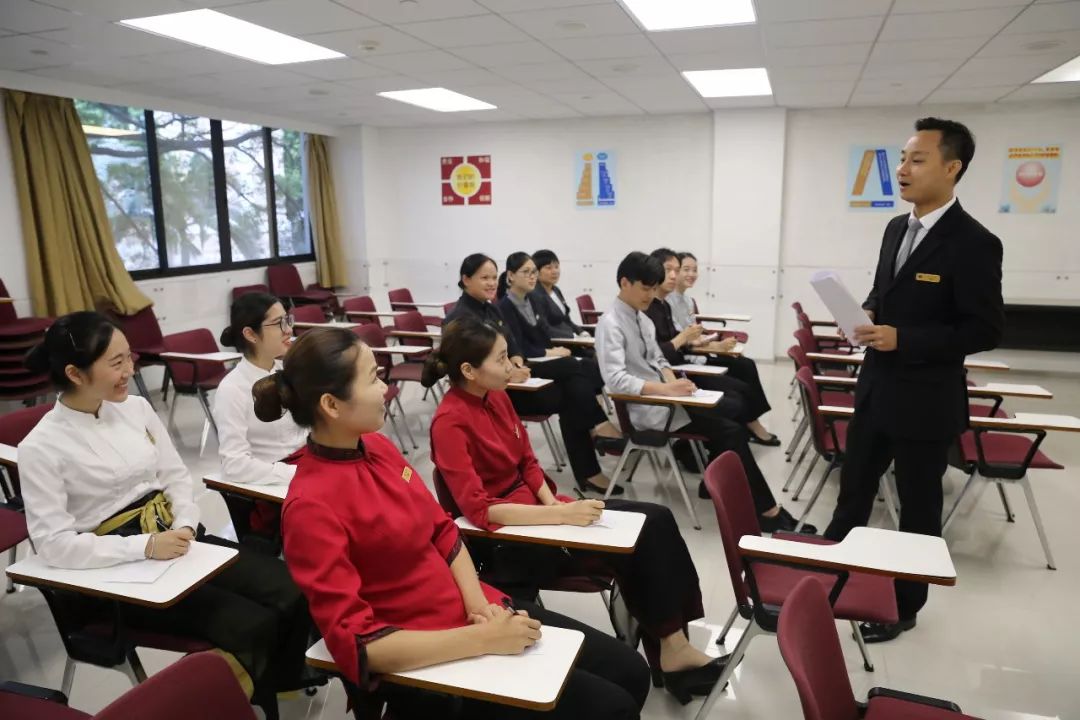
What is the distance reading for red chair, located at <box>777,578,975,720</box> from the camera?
121 centimetres

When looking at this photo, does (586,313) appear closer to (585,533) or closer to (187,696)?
(585,533)

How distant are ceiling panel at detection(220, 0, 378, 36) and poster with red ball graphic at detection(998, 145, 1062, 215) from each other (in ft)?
21.2

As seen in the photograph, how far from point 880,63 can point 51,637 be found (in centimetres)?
602

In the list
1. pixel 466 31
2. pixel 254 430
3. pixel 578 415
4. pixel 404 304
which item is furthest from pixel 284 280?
pixel 254 430

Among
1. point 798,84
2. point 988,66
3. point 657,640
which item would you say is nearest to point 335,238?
point 798,84

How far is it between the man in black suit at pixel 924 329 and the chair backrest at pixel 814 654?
3.77ft

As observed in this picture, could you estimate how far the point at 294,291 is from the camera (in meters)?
8.05

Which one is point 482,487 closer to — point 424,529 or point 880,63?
point 424,529

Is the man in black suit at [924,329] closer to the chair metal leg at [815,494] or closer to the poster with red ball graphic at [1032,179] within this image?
the chair metal leg at [815,494]

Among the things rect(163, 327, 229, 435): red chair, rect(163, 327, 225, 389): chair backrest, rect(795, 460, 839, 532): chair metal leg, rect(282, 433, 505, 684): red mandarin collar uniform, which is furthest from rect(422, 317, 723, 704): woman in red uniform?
rect(163, 327, 225, 389): chair backrest

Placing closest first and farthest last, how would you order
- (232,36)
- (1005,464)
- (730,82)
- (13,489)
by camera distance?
(13,489), (1005,464), (232,36), (730,82)

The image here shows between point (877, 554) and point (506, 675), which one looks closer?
point (506, 675)

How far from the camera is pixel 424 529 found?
1.57 m

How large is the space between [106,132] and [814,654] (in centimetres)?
710
